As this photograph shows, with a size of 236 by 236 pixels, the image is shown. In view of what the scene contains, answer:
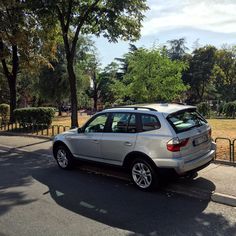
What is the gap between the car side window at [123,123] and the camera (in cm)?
732

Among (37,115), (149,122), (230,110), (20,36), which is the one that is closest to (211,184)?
(149,122)

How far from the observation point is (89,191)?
716cm

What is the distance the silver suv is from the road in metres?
0.52

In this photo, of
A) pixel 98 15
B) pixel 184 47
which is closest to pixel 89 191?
pixel 98 15

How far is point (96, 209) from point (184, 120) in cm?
247

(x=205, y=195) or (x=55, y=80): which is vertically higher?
(x=55, y=80)

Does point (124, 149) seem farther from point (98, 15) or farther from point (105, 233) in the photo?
point (98, 15)

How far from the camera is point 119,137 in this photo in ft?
24.5

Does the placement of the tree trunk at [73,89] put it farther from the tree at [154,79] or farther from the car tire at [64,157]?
the tree at [154,79]

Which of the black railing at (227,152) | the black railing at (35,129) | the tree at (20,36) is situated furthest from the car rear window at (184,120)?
the black railing at (35,129)

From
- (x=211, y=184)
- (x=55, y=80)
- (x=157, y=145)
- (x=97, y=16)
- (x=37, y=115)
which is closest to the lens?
(x=157, y=145)

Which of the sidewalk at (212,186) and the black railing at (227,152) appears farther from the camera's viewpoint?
the black railing at (227,152)

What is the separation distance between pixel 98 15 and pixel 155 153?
9.47 meters

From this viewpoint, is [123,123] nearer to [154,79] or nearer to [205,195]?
[205,195]
